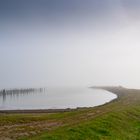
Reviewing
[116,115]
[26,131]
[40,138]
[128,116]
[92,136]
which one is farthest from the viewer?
[128,116]

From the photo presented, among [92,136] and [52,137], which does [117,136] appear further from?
[52,137]

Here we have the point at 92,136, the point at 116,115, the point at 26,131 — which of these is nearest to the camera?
the point at 92,136

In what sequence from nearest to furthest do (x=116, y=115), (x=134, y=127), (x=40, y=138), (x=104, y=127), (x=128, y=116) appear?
(x=40, y=138) < (x=104, y=127) < (x=134, y=127) < (x=116, y=115) < (x=128, y=116)

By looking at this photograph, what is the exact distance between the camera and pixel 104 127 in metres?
29.9

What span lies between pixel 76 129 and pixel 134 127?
10.4 metres

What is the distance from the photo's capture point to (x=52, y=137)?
23.2 metres

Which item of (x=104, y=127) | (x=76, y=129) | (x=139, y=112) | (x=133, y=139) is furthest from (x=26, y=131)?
(x=139, y=112)

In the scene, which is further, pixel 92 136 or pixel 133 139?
pixel 133 139

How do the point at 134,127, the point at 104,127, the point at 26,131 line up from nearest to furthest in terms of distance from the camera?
the point at 26,131, the point at 104,127, the point at 134,127

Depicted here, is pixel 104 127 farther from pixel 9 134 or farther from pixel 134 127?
pixel 9 134

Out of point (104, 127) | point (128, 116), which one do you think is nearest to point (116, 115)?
point (128, 116)

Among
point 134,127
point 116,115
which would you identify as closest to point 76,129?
point 134,127

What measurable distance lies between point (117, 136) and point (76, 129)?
13.6 feet

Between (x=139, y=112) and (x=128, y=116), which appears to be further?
(x=139, y=112)
